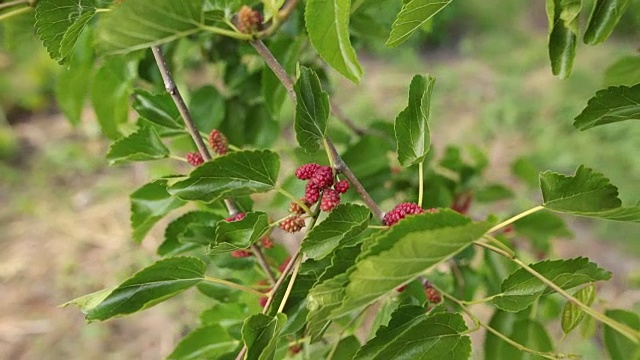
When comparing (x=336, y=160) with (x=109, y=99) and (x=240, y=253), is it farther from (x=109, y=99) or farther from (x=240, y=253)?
(x=109, y=99)

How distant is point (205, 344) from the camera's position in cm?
53

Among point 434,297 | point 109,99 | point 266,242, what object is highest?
point 109,99

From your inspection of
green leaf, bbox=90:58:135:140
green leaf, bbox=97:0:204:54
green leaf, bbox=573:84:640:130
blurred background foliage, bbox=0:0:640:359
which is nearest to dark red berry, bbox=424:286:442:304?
green leaf, bbox=573:84:640:130


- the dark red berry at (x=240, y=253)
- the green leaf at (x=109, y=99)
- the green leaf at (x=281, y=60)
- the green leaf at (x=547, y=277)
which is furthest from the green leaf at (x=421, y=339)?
the green leaf at (x=109, y=99)

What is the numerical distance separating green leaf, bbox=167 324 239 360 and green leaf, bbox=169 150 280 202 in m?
0.18

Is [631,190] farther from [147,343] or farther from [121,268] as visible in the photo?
[121,268]

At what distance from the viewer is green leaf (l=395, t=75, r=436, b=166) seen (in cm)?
42

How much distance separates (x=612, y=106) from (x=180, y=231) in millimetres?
349

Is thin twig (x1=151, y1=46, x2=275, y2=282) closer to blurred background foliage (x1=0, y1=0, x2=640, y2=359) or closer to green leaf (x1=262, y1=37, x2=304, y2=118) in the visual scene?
green leaf (x1=262, y1=37, x2=304, y2=118)

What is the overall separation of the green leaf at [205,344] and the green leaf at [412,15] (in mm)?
297

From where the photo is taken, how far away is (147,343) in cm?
180

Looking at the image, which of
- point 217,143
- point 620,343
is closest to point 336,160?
point 217,143

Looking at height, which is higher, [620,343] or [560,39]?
[560,39]

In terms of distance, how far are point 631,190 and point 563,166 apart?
0.91 feet
